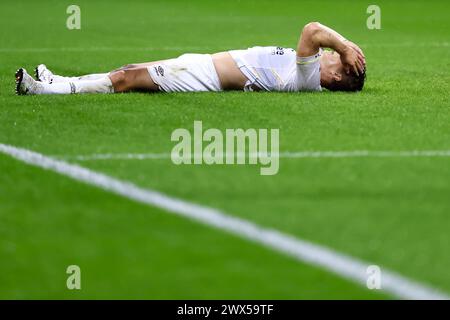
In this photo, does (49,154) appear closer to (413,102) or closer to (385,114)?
(385,114)

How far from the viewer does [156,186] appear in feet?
17.6

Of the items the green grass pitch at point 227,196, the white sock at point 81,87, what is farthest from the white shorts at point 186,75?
the white sock at point 81,87

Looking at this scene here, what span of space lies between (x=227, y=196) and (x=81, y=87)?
3.85 m

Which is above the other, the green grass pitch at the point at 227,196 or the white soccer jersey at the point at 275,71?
the white soccer jersey at the point at 275,71

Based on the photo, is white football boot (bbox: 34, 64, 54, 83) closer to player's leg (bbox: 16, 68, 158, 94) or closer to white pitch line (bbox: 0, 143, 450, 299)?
player's leg (bbox: 16, 68, 158, 94)

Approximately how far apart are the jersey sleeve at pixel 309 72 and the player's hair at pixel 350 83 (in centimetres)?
16

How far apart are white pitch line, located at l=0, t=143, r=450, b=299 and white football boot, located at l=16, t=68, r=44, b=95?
8.70 ft

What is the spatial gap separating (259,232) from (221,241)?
189 millimetres

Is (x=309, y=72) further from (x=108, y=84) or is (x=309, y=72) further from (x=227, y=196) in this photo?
(x=227, y=196)

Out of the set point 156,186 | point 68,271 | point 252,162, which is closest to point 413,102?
point 252,162

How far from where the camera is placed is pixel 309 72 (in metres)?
8.76

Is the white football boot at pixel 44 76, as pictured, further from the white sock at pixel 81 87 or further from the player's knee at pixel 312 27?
the player's knee at pixel 312 27

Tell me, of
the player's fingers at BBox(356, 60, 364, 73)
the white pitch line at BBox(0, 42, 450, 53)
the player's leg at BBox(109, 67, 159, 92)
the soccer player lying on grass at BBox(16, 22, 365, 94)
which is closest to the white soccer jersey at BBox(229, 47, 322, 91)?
the soccer player lying on grass at BBox(16, 22, 365, 94)

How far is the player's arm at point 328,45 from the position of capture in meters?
8.53
